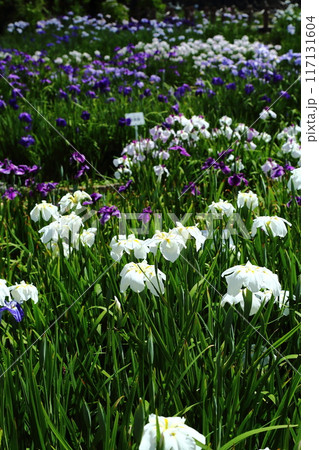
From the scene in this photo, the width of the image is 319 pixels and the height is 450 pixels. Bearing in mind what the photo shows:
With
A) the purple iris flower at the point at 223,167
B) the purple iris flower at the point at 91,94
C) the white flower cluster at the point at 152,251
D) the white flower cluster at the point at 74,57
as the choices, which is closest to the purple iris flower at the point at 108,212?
the white flower cluster at the point at 152,251

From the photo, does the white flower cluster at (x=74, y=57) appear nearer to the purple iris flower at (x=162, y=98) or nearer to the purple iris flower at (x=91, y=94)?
the purple iris flower at (x=91, y=94)

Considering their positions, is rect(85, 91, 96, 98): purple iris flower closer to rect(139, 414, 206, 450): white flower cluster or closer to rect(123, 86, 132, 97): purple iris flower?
rect(123, 86, 132, 97): purple iris flower

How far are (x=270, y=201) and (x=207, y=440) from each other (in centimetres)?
171

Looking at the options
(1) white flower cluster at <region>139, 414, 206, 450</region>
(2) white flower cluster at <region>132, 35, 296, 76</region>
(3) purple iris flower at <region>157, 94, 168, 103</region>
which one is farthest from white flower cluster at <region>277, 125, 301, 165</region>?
(2) white flower cluster at <region>132, 35, 296, 76</region>

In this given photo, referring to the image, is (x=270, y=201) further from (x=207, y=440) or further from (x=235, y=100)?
(x=235, y=100)

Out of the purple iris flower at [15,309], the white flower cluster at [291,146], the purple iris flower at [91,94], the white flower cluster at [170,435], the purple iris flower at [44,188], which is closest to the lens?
the white flower cluster at [170,435]

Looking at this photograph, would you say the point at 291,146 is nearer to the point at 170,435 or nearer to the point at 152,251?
the point at 152,251

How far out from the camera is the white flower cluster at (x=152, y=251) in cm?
163

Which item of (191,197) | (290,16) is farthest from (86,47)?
(191,197)

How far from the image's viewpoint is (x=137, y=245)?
1.80 meters

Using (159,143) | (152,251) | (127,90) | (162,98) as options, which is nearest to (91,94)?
(127,90)

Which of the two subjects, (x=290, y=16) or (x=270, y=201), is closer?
(x=270, y=201)

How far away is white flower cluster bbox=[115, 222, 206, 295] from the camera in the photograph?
5.34 ft
